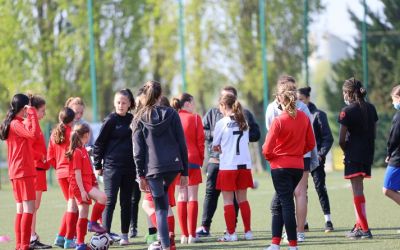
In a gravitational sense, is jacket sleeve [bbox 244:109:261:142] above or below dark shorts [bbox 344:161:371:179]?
above

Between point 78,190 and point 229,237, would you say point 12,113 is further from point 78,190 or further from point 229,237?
point 229,237

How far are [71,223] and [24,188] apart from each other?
96cm

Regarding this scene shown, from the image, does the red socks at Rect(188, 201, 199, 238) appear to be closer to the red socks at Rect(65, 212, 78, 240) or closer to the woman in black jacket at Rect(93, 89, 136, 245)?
the woman in black jacket at Rect(93, 89, 136, 245)

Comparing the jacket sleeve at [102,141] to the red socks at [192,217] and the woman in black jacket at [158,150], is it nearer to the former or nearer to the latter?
the red socks at [192,217]

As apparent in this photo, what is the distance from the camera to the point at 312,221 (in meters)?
15.6

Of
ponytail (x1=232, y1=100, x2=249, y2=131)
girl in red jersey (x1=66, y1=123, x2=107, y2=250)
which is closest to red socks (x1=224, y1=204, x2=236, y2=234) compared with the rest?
ponytail (x1=232, y1=100, x2=249, y2=131)

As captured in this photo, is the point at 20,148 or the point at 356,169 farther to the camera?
the point at 356,169

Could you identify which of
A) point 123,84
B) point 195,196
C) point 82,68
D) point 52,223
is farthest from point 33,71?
point 195,196

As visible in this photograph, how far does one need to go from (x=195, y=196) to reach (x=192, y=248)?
1144 mm

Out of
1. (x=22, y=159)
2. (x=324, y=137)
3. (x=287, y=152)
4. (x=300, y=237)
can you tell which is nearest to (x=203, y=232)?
(x=300, y=237)

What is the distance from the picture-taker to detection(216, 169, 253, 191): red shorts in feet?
43.7

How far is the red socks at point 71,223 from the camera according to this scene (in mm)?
12707

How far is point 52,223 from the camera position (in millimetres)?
16828

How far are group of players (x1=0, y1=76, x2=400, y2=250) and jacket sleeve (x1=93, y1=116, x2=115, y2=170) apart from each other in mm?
14
